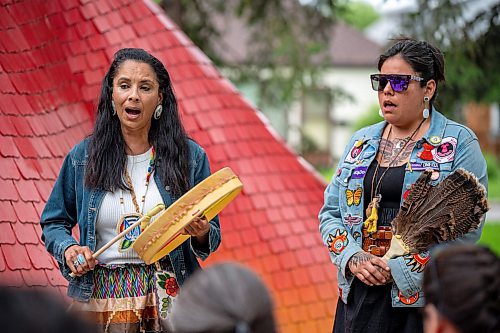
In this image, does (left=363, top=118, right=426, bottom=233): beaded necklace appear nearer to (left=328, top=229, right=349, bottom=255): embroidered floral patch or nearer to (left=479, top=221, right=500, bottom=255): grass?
(left=328, top=229, right=349, bottom=255): embroidered floral patch

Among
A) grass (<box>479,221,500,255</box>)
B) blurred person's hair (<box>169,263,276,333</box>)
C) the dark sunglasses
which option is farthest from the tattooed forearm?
grass (<box>479,221,500,255</box>)

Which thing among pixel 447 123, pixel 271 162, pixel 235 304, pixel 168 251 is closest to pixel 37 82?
pixel 271 162

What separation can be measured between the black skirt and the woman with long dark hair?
2.29ft

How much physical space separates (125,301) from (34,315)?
1924 mm

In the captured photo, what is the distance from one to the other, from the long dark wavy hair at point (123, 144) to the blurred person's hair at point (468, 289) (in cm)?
146

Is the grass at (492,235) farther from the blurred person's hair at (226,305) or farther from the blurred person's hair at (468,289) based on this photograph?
the blurred person's hair at (226,305)

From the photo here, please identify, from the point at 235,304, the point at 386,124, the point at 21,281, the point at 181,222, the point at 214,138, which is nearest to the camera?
the point at 235,304

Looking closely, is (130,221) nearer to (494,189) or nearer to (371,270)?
(371,270)

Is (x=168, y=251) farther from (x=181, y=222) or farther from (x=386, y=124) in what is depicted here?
(x=386, y=124)

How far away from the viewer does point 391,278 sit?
4.14m

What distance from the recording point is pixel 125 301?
3.98m

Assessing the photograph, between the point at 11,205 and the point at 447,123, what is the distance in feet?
8.27

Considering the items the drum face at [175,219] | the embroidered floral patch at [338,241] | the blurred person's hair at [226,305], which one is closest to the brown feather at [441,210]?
the embroidered floral patch at [338,241]

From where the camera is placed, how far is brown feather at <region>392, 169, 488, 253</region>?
4.10 m
